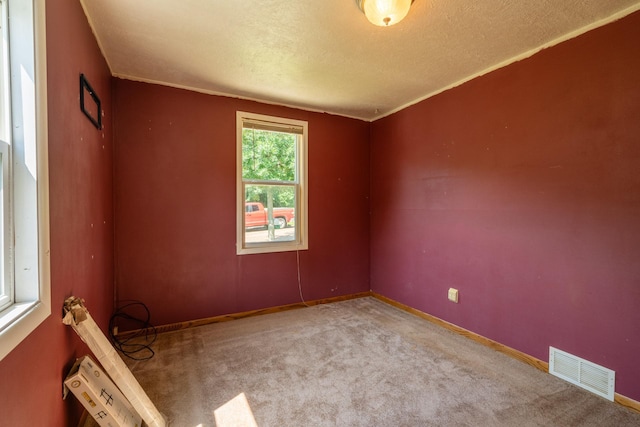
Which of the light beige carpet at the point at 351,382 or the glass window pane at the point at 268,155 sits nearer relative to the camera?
the light beige carpet at the point at 351,382

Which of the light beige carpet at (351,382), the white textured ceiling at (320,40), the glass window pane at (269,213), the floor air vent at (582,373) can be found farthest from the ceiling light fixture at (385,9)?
the floor air vent at (582,373)

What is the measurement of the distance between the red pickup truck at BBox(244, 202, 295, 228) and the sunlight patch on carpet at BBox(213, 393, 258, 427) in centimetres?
180

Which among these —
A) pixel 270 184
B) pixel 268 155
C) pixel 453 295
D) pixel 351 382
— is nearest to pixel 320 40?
pixel 268 155

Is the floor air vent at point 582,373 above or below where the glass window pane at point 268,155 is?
below

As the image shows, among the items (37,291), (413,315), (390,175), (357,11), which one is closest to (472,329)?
(413,315)

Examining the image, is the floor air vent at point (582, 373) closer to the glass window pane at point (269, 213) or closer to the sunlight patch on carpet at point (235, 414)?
the sunlight patch on carpet at point (235, 414)

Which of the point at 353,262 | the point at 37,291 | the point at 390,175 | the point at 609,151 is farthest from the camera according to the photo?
the point at 353,262

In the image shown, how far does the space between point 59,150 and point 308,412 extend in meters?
1.89

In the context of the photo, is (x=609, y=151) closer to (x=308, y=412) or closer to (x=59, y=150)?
(x=308, y=412)

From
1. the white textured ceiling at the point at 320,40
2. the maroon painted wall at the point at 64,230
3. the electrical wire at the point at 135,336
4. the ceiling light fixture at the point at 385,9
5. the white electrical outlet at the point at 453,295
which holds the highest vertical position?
the white textured ceiling at the point at 320,40

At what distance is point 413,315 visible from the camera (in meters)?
3.29

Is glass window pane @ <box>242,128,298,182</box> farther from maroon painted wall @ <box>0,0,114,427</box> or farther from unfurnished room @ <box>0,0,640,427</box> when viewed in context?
maroon painted wall @ <box>0,0,114,427</box>

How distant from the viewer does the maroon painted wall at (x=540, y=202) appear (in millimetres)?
1812

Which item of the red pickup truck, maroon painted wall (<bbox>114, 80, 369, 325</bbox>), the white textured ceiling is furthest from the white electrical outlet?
the white textured ceiling
